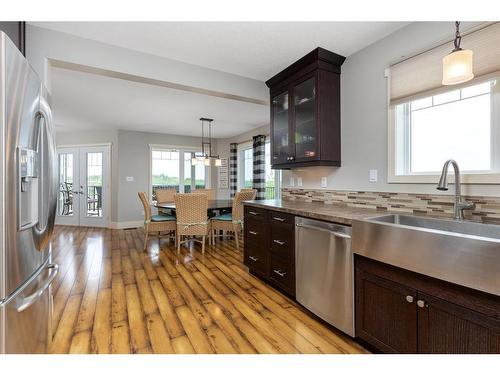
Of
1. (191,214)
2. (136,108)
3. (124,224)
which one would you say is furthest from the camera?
(124,224)

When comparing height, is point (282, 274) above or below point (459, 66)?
below

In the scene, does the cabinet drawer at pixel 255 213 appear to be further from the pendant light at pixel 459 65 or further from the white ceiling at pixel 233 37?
the pendant light at pixel 459 65

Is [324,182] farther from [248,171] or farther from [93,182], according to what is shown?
[93,182]

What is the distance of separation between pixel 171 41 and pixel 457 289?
9.04 feet

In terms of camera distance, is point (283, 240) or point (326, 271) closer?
point (326, 271)

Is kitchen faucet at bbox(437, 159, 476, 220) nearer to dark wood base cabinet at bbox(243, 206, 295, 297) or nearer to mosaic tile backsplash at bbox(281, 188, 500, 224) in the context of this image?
mosaic tile backsplash at bbox(281, 188, 500, 224)

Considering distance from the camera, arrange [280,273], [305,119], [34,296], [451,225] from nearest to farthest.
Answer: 1. [34,296]
2. [451,225]
3. [280,273]
4. [305,119]

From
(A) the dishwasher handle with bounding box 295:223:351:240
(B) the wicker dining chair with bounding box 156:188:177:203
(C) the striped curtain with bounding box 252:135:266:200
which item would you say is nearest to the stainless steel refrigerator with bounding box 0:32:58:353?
(A) the dishwasher handle with bounding box 295:223:351:240

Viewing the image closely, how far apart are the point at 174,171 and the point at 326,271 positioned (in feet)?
19.4

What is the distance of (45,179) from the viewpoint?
1.27 meters

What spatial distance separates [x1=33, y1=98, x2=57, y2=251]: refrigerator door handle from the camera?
1.21 meters

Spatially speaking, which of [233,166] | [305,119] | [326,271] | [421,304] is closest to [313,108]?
[305,119]

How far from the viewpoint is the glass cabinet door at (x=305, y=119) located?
2533mm
